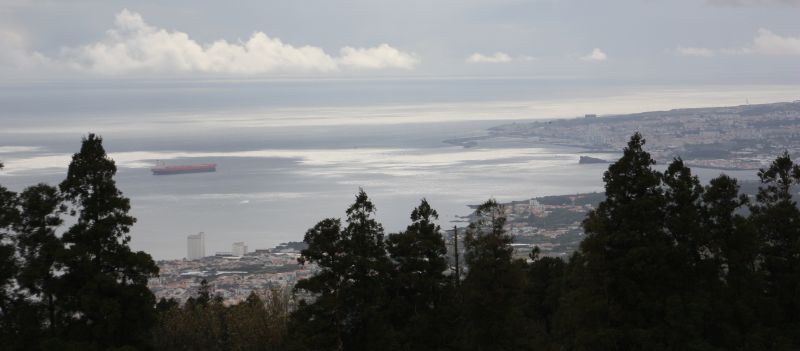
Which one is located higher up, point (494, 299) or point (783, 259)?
point (783, 259)

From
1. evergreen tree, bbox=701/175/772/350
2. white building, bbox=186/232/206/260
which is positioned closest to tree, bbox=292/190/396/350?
evergreen tree, bbox=701/175/772/350

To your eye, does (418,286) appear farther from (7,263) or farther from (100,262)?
(7,263)

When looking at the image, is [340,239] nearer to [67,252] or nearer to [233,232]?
[67,252]

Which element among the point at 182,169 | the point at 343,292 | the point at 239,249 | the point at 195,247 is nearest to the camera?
the point at 343,292

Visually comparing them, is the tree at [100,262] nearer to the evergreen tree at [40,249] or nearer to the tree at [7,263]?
the evergreen tree at [40,249]

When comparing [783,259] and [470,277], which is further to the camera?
[783,259]

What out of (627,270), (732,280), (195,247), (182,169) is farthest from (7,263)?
(182,169)

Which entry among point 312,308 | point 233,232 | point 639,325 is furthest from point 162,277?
point 639,325
